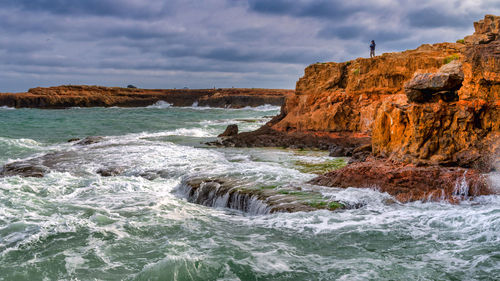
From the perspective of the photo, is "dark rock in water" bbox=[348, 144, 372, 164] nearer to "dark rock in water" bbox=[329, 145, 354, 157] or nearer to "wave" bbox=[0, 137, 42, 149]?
"dark rock in water" bbox=[329, 145, 354, 157]

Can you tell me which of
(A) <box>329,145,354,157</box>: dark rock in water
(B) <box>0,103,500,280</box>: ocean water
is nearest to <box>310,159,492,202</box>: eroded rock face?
(B) <box>0,103,500,280</box>: ocean water

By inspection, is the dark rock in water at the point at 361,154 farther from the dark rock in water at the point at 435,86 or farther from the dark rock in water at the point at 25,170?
the dark rock in water at the point at 25,170

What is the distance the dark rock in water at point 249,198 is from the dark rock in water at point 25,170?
16.3 feet

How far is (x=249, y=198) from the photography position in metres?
8.55

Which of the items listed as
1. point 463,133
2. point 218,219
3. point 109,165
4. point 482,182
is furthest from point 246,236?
point 109,165

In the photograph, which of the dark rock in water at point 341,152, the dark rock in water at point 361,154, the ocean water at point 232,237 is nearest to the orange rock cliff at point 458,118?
the dark rock in water at point 361,154

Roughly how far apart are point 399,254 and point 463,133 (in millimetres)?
4127

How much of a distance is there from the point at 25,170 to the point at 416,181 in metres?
11.1

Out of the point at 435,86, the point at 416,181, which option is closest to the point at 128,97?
the point at 435,86

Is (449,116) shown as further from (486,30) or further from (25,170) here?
Answer: (25,170)

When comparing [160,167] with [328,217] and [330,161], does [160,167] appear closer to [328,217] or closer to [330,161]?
[330,161]

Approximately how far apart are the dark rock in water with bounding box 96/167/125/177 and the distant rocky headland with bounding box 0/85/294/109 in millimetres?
60208

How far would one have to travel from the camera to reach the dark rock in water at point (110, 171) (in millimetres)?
12509

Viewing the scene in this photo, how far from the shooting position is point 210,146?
19031 mm
